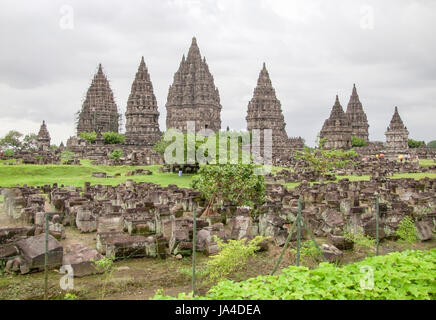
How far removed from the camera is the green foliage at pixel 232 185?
1441cm

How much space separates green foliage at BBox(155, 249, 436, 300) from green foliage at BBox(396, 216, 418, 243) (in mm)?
5361

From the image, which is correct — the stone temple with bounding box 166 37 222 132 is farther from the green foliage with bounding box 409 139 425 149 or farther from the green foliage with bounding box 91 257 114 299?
the green foliage with bounding box 91 257 114 299

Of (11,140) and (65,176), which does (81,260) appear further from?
(11,140)

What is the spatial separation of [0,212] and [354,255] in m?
13.3

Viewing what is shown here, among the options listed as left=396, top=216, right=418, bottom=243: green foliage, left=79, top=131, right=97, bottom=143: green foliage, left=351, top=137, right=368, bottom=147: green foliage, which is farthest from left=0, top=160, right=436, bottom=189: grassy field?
left=351, top=137, right=368, bottom=147: green foliage

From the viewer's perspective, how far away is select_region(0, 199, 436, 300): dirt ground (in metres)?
6.88

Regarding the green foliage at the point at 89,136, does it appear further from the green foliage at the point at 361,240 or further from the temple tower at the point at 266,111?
the green foliage at the point at 361,240

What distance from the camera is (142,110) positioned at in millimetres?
57531

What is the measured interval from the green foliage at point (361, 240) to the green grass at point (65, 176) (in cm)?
1597

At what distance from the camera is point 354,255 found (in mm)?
9367

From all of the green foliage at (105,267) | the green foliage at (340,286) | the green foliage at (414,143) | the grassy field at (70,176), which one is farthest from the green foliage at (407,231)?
the green foliage at (414,143)

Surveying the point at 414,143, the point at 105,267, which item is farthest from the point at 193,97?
the point at 105,267
